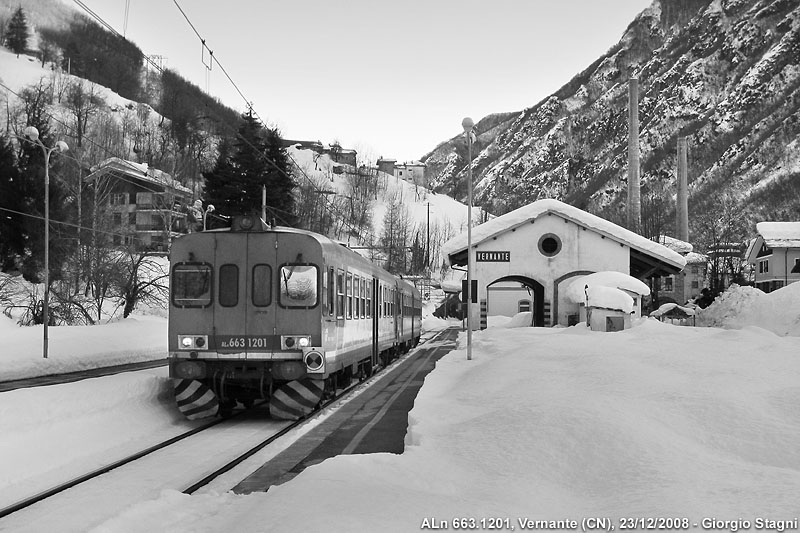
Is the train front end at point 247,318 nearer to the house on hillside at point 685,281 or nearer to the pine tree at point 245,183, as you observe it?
the pine tree at point 245,183

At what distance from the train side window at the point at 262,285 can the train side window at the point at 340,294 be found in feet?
5.34

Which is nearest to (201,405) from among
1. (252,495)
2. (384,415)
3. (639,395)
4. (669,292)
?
(384,415)

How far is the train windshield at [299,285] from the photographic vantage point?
1372cm

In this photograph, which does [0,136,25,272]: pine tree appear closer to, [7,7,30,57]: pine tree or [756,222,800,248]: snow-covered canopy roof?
[756,222,800,248]: snow-covered canopy roof

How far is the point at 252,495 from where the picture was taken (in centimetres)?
765

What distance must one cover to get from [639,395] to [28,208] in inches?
1829

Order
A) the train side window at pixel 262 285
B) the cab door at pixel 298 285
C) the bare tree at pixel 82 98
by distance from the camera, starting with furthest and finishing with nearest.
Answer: the bare tree at pixel 82 98
the train side window at pixel 262 285
the cab door at pixel 298 285

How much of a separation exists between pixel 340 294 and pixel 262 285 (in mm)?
2003

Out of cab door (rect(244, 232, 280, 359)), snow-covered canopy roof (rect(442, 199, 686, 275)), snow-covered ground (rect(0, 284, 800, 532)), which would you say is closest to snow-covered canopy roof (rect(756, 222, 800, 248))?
snow-covered canopy roof (rect(442, 199, 686, 275))

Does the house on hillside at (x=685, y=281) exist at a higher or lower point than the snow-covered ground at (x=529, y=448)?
higher

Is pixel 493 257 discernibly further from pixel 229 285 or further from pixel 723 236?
pixel 723 236

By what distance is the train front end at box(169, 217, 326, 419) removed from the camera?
13602 millimetres

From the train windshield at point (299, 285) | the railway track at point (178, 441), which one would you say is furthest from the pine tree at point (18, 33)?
the railway track at point (178, 441)

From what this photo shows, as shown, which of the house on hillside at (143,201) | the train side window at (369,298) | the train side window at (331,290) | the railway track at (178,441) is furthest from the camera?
the house on hillside at (143,201)
